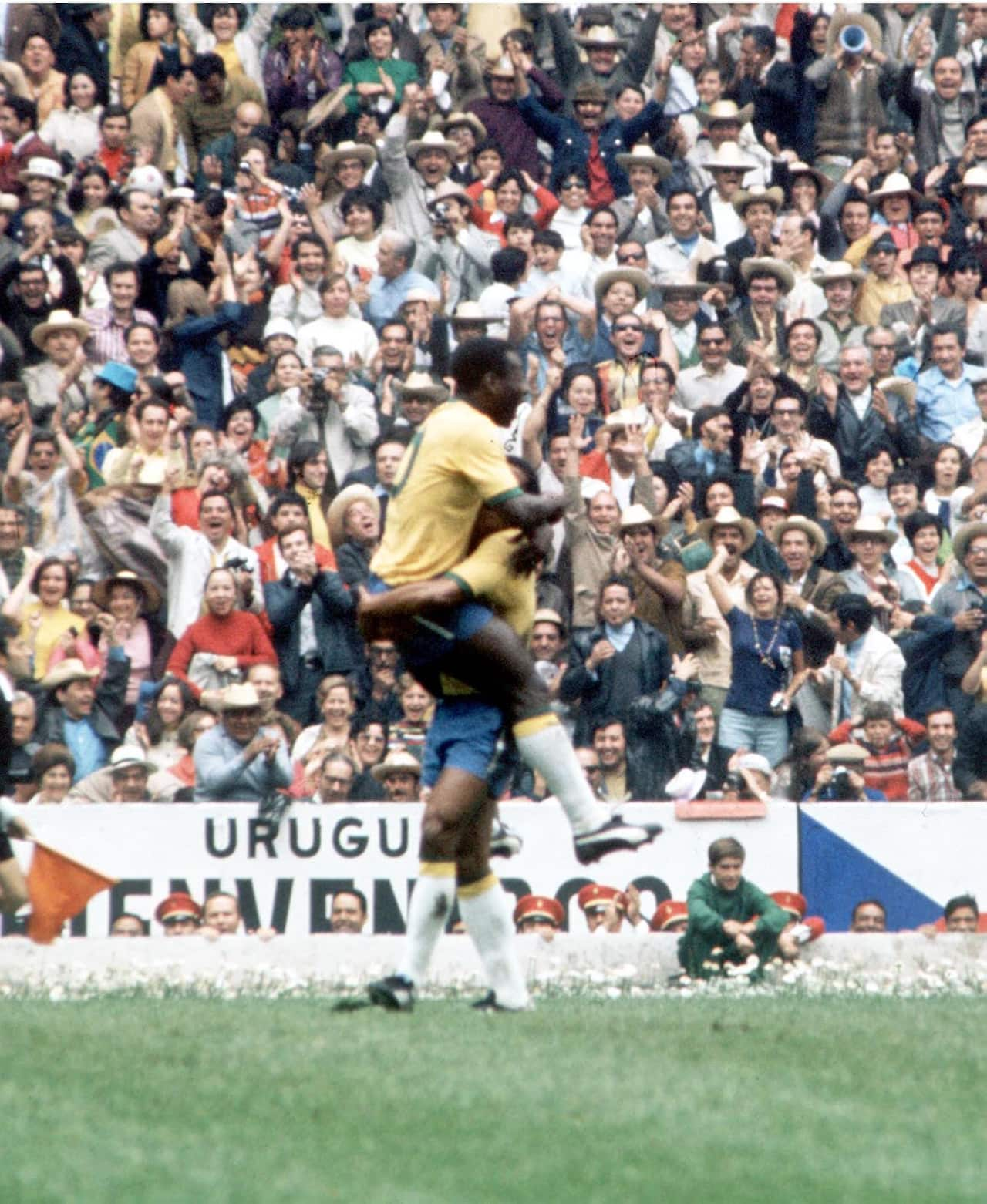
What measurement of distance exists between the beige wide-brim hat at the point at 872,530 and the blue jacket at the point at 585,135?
5.18 metres

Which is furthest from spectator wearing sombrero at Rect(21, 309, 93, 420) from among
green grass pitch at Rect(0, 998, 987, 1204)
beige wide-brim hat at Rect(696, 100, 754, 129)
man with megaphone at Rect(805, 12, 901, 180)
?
green grass pitch at Rect(0, 998, 987, 1204)

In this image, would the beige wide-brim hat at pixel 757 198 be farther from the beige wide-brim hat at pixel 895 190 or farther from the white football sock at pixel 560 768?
the white football sock at pixel 560 768

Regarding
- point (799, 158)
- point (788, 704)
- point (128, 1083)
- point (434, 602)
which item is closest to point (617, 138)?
point (799, 158)

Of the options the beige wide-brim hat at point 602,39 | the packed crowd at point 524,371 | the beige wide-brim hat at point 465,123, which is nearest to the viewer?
the packed crowd at point 524,371

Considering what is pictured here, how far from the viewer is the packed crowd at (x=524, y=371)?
15.2 metres

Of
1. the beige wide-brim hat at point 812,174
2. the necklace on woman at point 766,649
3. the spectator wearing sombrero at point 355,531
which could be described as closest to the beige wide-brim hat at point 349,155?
the beige wide-brim hat at point 812,174

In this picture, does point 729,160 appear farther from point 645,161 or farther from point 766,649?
point 766,649

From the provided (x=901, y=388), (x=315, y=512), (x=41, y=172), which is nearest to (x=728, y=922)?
(x=315, y=512)

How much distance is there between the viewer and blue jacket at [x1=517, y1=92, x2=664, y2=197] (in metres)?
20.6

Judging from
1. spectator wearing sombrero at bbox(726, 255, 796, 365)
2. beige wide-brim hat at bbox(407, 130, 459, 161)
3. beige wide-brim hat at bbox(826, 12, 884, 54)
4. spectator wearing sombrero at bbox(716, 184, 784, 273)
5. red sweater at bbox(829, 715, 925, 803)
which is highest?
beige wide-brim hat at bbox(826, 12, 884, 54)

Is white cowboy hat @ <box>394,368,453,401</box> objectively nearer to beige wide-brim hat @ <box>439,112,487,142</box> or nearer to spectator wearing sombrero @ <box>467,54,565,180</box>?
beige wide-brim hat @ <box>439,112,487,142</box>

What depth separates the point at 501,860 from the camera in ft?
43.5

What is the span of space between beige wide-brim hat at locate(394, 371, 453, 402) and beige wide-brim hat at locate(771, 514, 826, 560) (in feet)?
8.08

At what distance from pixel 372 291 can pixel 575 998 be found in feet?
30.8
